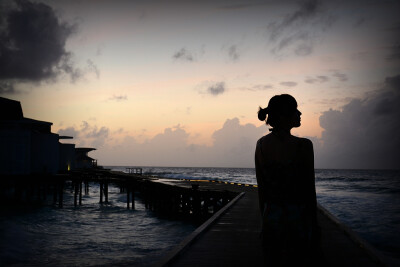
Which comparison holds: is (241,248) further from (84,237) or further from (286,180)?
(84,237)

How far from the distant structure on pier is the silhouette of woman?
2443 cm

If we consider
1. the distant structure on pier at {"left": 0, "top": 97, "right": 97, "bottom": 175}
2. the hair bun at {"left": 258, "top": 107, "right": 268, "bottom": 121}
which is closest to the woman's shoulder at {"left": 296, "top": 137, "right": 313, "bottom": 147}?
the hair bun at {"left": 258, "top": 107, "right": 268, "bottom": 121}

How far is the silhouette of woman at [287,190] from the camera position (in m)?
2.45

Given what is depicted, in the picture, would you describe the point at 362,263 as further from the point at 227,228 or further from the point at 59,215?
the point at 59,215

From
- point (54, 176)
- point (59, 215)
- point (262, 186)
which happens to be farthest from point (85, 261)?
point (54, 176)

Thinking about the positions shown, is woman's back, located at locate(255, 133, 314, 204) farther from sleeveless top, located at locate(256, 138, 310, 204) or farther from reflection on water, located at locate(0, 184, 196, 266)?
reflection on water, located at locate(0, 184, 196, 266)

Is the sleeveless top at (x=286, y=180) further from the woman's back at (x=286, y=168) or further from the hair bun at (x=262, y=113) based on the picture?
the hair bun at (x=262, y=113)

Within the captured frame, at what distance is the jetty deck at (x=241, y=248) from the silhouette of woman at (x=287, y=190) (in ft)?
7.46

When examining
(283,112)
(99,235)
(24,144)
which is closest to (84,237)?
(99,235)

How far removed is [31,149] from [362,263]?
2564 cm

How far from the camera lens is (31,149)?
26.0 meters

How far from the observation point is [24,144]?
23453 millimetres

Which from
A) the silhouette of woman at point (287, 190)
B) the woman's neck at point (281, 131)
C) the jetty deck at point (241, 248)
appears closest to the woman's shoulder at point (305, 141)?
the silhouette of woman at point (287, 190)

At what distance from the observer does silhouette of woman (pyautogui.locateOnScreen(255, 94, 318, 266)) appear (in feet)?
8.04
